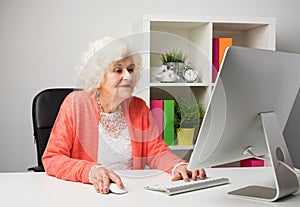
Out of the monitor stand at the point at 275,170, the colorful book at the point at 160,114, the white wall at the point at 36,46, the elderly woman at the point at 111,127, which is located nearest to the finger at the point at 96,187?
the elderly woman at the point at 111,127

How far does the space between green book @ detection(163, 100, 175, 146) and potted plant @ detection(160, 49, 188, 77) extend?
4.2 inches

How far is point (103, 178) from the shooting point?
55.0 inches

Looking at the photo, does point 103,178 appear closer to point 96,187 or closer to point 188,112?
point 96,187

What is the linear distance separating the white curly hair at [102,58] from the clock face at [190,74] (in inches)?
6.0

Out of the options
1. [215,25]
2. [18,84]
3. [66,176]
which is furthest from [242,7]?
[66,176]

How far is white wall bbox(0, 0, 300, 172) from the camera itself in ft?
8.94

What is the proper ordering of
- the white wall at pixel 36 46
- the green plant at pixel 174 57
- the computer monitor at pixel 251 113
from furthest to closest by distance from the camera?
the white wall at pixel 36 46 → the green plant at pixel 174 57 → the computer monitor at pixel 251 113

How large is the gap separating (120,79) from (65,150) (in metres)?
0.42

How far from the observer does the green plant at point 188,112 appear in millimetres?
1357

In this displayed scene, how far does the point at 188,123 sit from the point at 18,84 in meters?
1.63

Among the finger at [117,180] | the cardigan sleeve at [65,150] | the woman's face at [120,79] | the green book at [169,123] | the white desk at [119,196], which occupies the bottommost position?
the white desk at [119,196]

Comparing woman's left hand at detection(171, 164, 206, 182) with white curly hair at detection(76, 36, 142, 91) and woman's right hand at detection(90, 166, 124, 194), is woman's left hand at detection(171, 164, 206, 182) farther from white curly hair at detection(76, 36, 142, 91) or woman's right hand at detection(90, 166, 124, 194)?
white curly hair at detection(76, 36, 142, 91)

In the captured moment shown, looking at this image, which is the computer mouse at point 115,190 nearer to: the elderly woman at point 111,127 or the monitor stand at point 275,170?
the elderly woman at point 111,127

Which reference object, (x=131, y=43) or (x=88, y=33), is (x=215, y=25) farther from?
(x=131, y=43)
